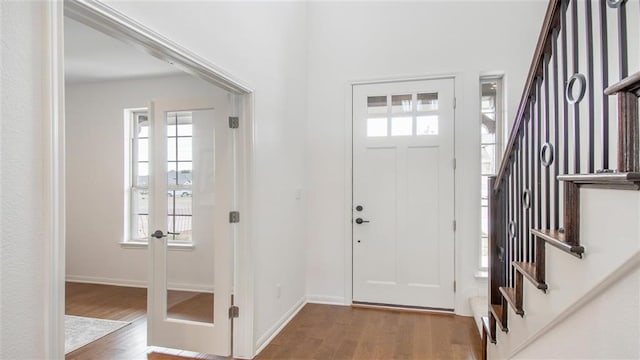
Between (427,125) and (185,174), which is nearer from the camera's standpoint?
(185,174)

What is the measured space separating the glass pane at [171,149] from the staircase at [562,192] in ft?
7.75

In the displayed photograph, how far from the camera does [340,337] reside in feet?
9.89

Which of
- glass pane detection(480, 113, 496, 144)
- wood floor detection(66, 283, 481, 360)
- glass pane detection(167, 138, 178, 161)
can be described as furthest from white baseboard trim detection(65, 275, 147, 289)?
glass pane detection(480, 113, 496, 144)

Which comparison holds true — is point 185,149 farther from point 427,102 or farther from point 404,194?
point 427,102

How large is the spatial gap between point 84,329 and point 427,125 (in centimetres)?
379

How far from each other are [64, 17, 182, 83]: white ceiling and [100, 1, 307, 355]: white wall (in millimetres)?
1266

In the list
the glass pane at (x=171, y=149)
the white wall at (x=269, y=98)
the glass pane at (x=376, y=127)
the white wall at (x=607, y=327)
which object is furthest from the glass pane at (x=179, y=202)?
the white wall at (x=607, y=327)

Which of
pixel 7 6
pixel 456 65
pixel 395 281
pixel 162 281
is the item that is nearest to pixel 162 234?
pixel 162 281

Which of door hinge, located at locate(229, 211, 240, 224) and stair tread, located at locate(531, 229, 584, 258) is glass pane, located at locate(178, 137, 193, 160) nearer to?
door hinge, located at locate(229, 211, 240, 224)

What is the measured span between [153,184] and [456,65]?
304cm

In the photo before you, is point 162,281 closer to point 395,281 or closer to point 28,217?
point 28,217

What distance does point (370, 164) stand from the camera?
3.80 m

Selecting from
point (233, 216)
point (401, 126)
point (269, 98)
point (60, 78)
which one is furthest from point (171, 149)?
point (401, 126)

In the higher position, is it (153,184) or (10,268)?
(153,184)
